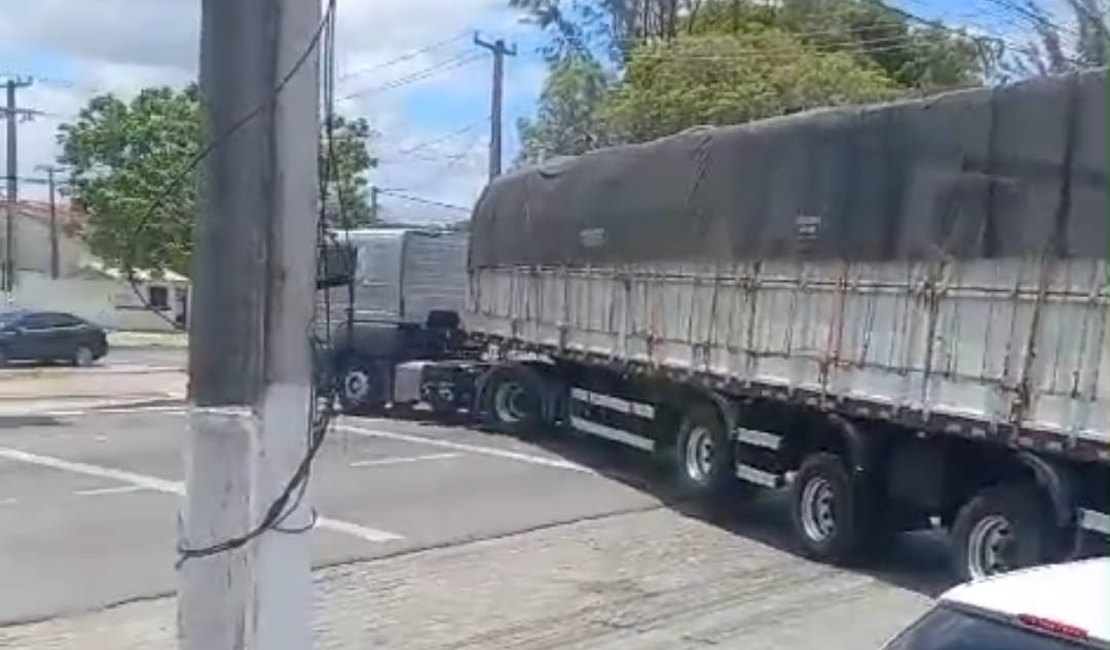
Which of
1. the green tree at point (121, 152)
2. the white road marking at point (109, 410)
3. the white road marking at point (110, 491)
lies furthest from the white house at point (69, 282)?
the white road marking at point (110, 491)

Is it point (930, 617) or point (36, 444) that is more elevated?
point (930, 617)

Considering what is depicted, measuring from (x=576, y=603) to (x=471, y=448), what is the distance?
29.7 feet

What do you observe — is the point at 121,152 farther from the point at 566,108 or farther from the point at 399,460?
the point at 399,460

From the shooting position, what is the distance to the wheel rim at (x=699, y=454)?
1493cm

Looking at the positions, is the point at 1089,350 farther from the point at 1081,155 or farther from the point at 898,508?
the point at 898,508

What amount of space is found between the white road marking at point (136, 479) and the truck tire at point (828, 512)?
320 centimetres

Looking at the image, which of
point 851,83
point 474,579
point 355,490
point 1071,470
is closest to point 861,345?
point 1071,470

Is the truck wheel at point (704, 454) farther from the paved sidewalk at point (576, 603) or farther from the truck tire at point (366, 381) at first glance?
the truck tire at point (366, 381)

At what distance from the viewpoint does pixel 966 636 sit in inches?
146

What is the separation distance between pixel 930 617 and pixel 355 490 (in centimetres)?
1176

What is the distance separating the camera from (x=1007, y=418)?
33.2ft

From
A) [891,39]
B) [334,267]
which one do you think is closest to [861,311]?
[334,267]


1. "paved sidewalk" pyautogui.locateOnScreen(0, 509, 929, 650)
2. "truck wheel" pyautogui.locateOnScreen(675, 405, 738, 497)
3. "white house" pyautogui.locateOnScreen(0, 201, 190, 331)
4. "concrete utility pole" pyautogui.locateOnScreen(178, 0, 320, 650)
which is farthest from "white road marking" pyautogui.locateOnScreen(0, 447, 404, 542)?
"white house" pyautogui.locateOnScreen(0, 201, 190, 331)

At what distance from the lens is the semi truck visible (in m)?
9.87
